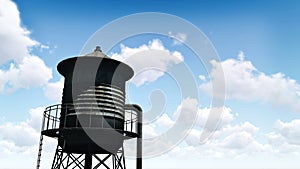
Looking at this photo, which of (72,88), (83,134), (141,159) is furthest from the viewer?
(141,159)

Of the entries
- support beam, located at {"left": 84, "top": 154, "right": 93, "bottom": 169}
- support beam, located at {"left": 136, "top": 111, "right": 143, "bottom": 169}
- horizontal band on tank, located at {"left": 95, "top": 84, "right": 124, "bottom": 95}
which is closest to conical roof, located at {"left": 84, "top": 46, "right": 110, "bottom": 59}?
horizontal band on tank, located at {"left": 95, "top": 84, "right": 124, "bottom": 95}

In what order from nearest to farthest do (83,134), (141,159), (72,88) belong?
(83,134) < (72,88) < (141,159)

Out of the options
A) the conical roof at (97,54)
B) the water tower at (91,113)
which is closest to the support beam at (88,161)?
the water tower at (91,113)

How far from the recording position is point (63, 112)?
15.6 meters

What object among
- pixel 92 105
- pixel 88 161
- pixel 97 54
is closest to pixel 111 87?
pixel 92 105

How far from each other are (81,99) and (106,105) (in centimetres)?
128

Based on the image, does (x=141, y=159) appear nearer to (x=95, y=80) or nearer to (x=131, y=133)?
(x=131, y=133)

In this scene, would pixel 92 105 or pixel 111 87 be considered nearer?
pixel 92 105

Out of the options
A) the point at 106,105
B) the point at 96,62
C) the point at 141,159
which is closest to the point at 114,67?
the point at 96,62

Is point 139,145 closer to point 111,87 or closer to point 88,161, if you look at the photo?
point 88,161

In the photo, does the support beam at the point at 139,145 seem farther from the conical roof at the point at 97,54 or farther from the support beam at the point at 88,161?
the conical roof at the point at 97,54

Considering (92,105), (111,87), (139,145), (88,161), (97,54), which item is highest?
(97,54)

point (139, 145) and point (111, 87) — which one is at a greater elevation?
point (111, 87)

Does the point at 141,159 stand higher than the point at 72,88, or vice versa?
the point at 72,88
